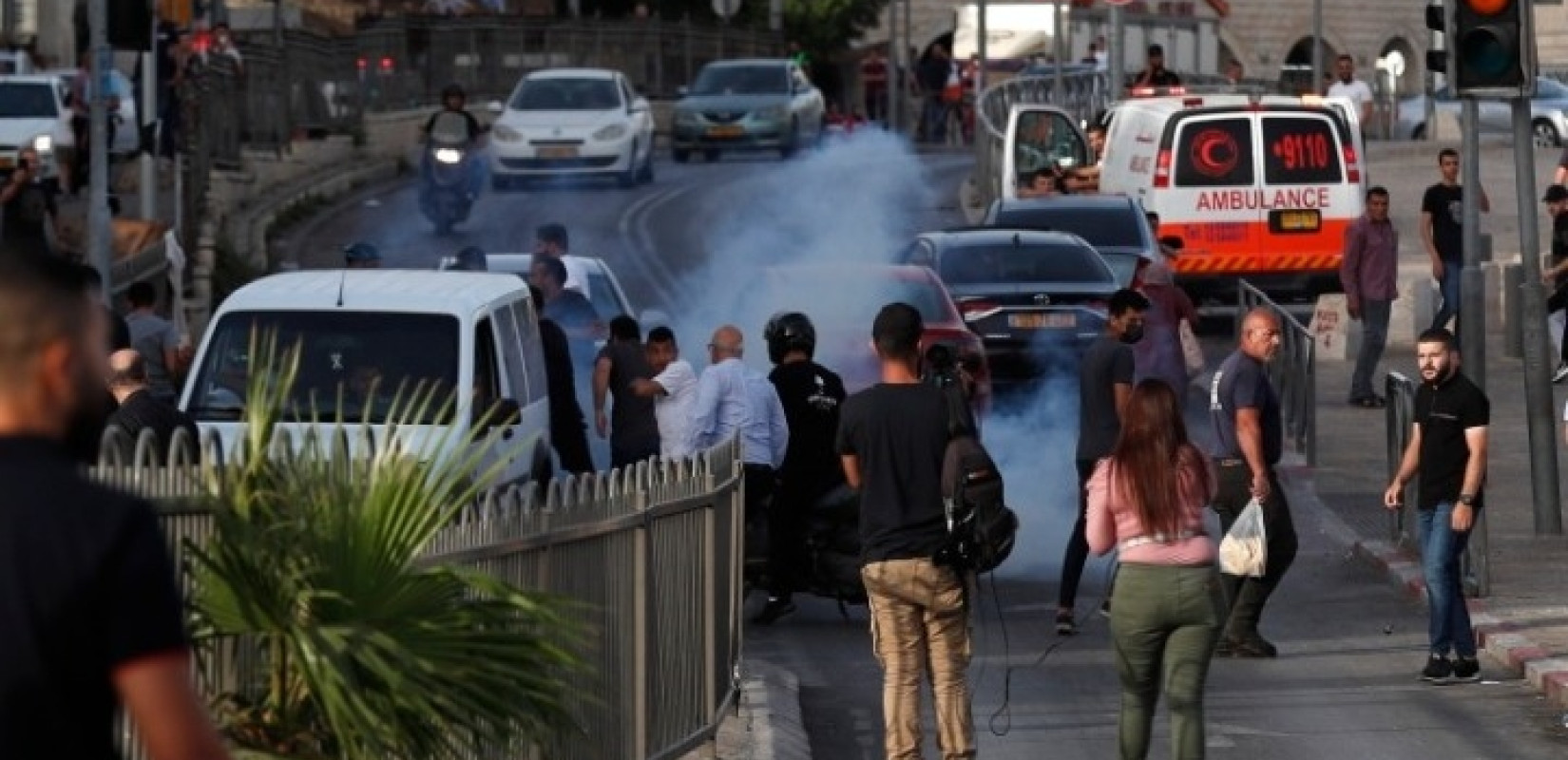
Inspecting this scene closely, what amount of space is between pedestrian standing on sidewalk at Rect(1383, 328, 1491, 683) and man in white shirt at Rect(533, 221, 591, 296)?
896cm

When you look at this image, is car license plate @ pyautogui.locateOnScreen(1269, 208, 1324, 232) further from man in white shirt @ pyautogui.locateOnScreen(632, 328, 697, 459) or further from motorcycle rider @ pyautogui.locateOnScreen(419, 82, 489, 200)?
man in white shirt @ pyautogui.locateOnScreen(632, 328, 697, 459)

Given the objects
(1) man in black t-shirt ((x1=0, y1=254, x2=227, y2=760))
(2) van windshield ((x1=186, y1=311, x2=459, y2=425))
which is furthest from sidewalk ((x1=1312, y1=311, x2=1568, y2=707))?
(1) man in black t-shirt ((x1=0, y1=254, x2=227, y2=760))

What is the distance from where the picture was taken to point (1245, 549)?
1187 cm

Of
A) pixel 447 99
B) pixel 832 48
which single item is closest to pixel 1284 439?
pixel 447 99

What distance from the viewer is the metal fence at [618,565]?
7.86m

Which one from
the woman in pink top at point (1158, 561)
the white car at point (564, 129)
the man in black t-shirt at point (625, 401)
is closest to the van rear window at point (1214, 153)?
the man in black t-shirt at point (625, 401)

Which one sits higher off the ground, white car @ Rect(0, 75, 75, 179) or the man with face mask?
white car @ Rect(0, 75, 75, 179)

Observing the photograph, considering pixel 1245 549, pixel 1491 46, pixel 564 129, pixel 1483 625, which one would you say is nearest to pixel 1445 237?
pixel 1491 46

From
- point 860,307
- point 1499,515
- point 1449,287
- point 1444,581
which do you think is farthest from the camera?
point 1449,287

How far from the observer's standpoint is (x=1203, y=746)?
35.0 feet

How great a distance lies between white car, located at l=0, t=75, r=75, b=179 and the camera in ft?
133

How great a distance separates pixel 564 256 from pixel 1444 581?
10520mm

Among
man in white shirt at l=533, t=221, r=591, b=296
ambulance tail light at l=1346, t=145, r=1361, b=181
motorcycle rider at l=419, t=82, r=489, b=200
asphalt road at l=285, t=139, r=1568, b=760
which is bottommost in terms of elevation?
asphalt road at l=285, t=139, r=1568, b=760

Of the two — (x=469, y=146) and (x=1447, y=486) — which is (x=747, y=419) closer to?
(x=1447, y=486)
